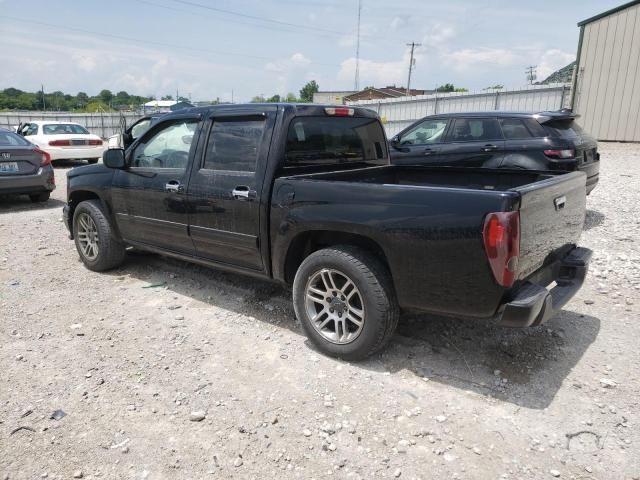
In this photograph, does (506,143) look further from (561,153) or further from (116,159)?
(116,159)

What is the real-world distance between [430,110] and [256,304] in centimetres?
1659

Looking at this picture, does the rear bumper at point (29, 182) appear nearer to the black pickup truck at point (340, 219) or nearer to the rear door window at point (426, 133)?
the black pickup truck at point (340, 219)

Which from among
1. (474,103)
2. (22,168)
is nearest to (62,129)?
(22,168)

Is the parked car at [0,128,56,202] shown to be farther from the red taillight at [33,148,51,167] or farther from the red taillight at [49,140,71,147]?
the red taillight at [49,140,71,147]

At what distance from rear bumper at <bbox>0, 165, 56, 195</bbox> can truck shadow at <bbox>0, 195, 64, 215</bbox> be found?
33 cm

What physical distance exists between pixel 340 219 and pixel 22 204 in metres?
8.97

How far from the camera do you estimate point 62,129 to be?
52.2 ft

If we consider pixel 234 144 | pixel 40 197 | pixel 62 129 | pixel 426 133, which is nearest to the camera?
pixel 234 144

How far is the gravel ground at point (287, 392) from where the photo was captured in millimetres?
2547

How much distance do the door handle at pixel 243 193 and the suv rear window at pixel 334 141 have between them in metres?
0.36

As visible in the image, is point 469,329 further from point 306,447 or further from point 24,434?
point 24,434

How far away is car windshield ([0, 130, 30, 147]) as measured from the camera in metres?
9.01

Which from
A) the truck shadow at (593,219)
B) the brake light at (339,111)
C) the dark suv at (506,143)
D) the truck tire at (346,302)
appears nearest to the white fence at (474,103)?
the dark suv at (506,143)

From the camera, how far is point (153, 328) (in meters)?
4.10
